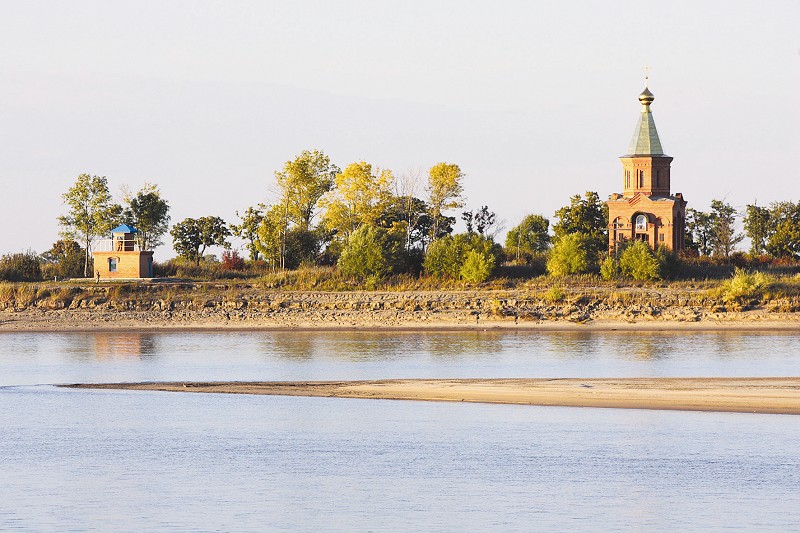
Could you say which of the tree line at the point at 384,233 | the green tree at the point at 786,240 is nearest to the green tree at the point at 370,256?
the tree line at the point at 384,233

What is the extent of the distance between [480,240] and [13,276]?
2788 cm

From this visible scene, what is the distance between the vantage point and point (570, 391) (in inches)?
1236

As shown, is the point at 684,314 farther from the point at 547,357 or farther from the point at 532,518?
the point at 532,518

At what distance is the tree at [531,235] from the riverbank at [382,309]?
27.6 metres

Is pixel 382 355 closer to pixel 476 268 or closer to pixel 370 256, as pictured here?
pixel 476 268

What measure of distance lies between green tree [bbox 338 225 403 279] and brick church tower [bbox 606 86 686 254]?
1857cm

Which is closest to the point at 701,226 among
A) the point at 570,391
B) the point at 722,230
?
the point at 722,230

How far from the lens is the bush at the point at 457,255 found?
66562 millimetres

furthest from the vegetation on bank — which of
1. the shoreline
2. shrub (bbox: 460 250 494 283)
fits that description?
the shoreline

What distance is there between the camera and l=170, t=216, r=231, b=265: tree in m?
85.2

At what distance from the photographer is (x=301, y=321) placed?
193ft

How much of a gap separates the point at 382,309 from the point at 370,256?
7513 mm

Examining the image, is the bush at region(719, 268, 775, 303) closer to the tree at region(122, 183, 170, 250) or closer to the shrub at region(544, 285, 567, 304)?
the shrub at region(544, 285, 567, 304)

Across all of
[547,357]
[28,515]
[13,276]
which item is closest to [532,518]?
[28,515]
